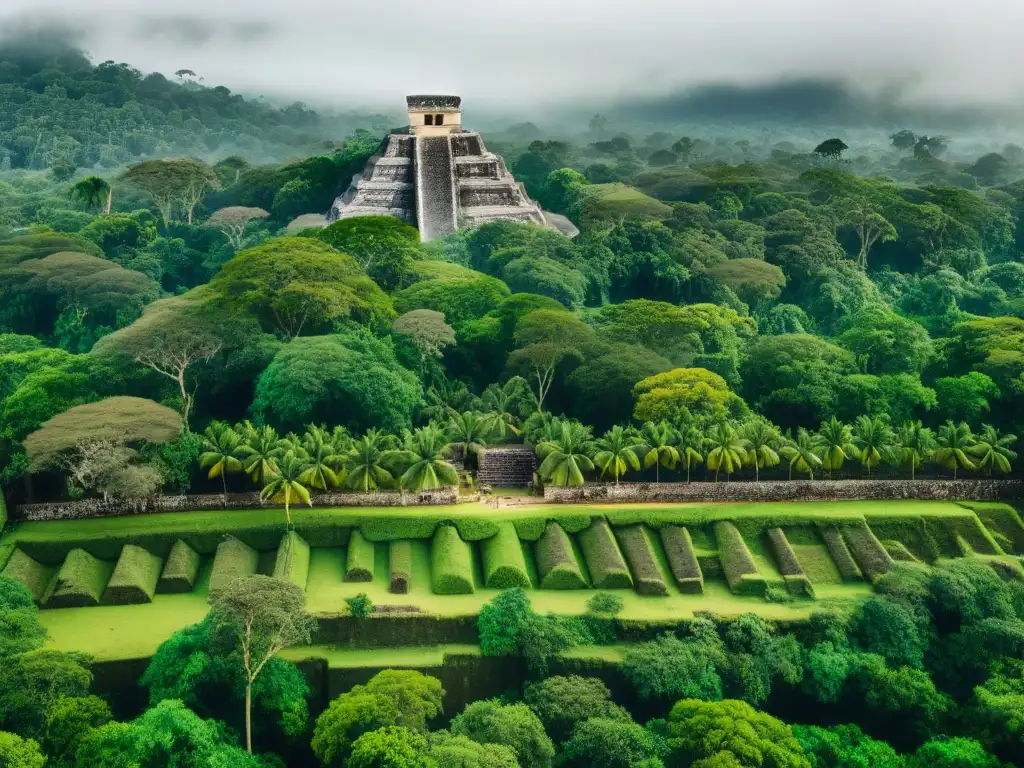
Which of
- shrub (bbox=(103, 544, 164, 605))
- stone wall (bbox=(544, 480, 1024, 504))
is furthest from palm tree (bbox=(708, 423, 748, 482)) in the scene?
shrub (bbox=(103, 544, 164, 605))

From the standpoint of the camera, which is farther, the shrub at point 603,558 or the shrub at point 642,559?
the shrub at point 603,558

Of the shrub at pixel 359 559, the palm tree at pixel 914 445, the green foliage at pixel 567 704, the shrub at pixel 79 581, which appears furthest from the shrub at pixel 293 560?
the palm tree at pixel 914 445

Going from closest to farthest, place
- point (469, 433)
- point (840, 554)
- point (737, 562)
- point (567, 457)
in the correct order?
point (737, 562) → point (840, 554) → point (567, 457) → point (469, 433)

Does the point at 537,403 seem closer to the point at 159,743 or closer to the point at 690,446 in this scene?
the point at 690,446

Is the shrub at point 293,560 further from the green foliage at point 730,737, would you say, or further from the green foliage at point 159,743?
the green foliage at point 730,737

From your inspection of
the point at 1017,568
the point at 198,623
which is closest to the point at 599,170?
the point at 1017,568

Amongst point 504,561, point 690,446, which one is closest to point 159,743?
point 504,561
